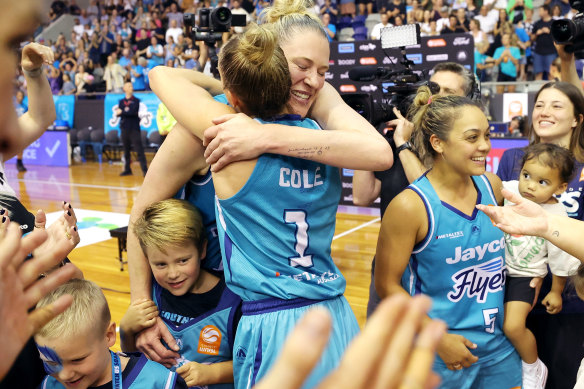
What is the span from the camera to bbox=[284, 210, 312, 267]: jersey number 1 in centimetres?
149

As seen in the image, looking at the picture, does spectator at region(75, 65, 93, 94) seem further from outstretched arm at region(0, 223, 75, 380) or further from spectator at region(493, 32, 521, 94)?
outstretched arm at region(0, 223, 75, 380)

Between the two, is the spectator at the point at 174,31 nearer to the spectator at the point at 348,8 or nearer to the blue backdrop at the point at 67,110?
the blue backdrop at the point at 67,110

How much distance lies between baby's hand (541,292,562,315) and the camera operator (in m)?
0.69

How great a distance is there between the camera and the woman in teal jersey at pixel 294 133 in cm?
145

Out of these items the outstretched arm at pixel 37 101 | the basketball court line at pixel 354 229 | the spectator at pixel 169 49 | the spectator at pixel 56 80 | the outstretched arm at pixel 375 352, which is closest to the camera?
the outstretched arm at pixel 375 352

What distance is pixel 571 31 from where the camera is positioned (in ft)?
8.84

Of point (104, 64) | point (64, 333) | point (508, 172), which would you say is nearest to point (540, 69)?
point (508, 172)

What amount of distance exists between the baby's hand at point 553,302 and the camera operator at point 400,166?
27.0 inches


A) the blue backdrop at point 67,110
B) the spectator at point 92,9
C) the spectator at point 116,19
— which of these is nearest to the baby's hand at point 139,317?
the blue backdrop at point 67,110

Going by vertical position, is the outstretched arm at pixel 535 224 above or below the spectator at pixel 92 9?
below

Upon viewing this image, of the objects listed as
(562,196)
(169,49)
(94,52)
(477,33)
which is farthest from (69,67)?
(562,196)

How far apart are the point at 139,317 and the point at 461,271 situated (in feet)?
3.62

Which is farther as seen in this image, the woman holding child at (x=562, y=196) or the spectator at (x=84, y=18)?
the spectator at (x=84, y=18)

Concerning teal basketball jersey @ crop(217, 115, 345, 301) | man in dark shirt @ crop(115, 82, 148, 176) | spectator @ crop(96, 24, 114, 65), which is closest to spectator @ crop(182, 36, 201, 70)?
man in dark shirt @ crop(115, 82, 148, 176)
